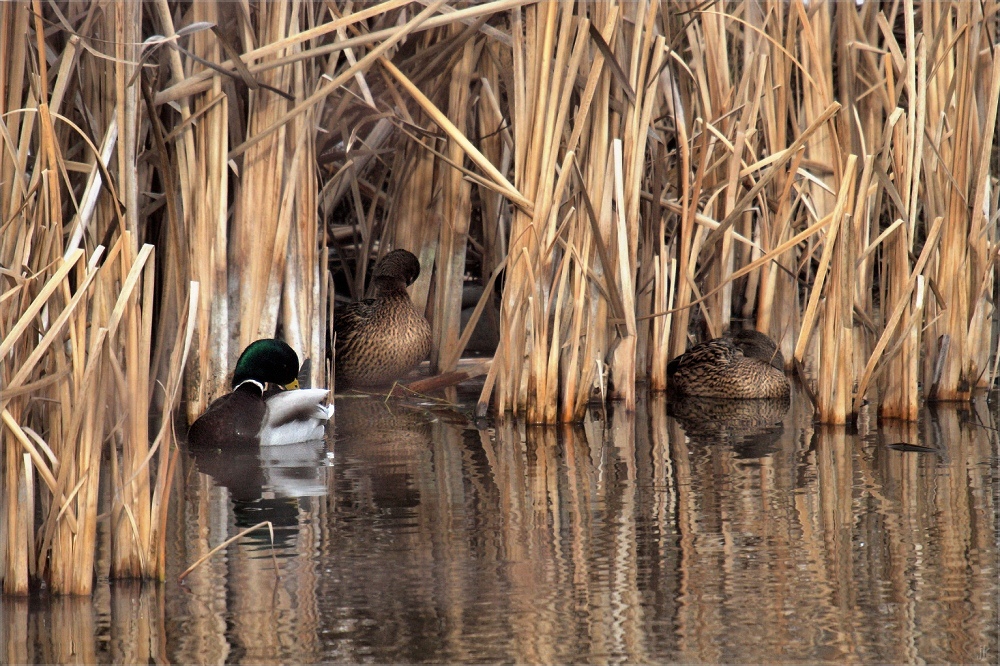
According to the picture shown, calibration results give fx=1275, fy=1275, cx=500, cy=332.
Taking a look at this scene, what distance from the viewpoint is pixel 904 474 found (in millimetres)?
4988

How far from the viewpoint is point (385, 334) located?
→ 736 cm

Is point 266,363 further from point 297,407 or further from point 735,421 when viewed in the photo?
point 735,421

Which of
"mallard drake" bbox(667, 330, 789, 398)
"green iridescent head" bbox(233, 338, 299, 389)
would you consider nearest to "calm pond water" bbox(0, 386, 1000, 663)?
"green iridescent head" bbox(233, 338, 299, 389)

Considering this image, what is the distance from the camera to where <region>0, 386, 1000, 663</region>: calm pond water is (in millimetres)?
3082

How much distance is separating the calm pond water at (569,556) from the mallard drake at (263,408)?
105mm

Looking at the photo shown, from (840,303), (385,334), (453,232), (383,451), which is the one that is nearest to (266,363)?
(383,451)

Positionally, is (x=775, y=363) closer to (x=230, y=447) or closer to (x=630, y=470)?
(x=630, y=470)

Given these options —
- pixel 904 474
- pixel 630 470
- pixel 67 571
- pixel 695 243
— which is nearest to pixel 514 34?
pixel 695 243

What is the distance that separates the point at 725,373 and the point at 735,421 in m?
0.69

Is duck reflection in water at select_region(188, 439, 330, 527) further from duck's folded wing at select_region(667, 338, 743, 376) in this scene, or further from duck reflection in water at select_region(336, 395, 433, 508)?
duck's folded wing at select_region(667, 338, 743, 376)

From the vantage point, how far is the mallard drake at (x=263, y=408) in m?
5.77

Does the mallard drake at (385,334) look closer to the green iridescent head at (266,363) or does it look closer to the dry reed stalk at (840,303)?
the green iridescent head at (266,363)

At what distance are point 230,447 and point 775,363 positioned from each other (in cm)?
344

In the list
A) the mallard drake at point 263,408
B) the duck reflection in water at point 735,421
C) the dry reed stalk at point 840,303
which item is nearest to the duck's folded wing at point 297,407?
the mallard drake at point 263,408
